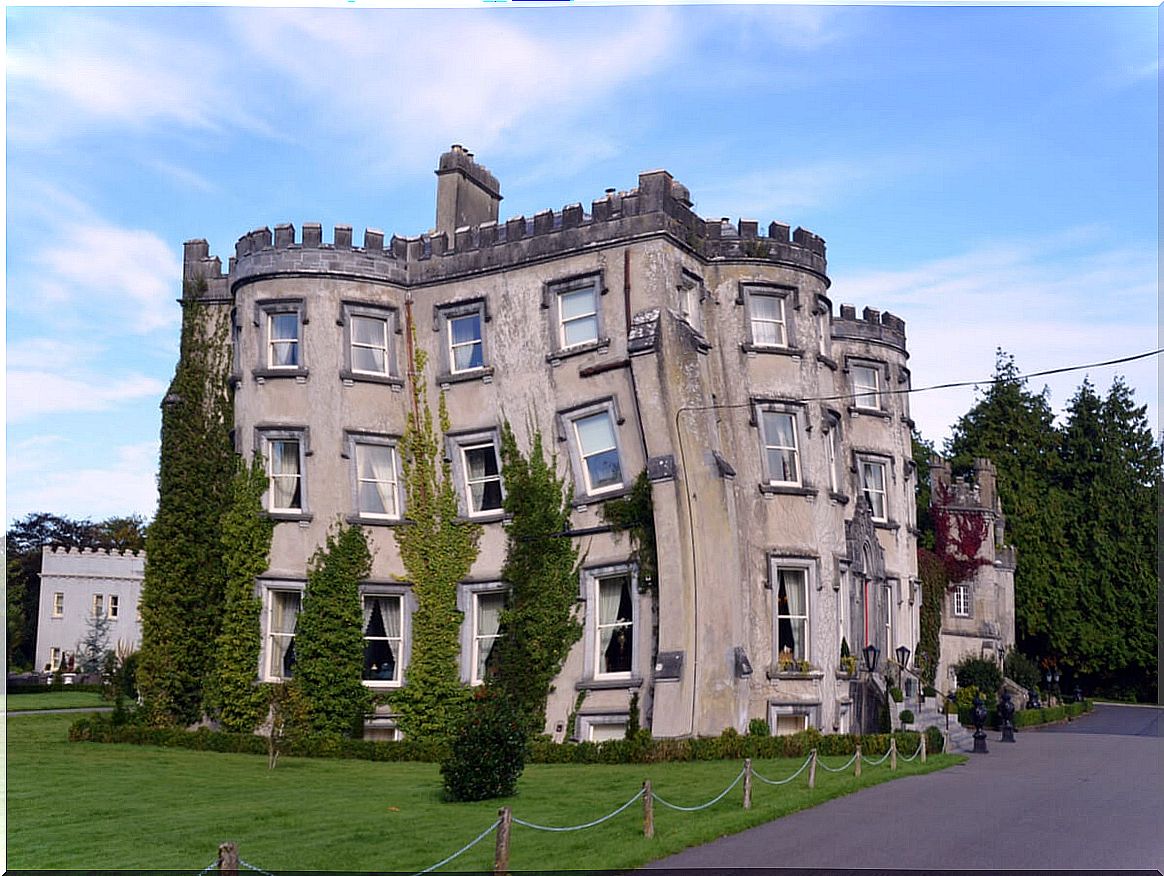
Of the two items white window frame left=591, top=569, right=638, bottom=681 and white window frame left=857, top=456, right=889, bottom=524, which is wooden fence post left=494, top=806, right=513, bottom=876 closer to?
white window frame left=591, top=569, right=638, bottom=681

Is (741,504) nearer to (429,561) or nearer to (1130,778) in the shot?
(429,561)

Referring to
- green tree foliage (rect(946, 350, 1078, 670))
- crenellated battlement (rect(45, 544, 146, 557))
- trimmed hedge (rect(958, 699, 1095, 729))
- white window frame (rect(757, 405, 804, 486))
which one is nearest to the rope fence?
white window frame (rect(757, 405, 804, 486))

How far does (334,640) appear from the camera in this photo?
2931 centimetres

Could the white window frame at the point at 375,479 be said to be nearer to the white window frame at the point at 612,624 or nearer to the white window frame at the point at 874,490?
the white window frame at the point at 612,624

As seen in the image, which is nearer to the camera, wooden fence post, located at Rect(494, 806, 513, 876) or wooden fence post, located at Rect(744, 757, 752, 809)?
wooden fence post, located at Rect(494, 806, 513, 876)

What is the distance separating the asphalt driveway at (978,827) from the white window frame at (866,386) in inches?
626

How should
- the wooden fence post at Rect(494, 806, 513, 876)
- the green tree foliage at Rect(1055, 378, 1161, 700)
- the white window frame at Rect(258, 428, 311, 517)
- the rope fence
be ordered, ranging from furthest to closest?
the green tree foliage at Rect(1055, 378, 1161, 700) < the white window frame at Rect(258, 428, 311, 517) < the wooden fence post at Rect(494, 806, 513, 876) < the rope fence

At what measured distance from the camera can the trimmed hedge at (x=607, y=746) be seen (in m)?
25.0

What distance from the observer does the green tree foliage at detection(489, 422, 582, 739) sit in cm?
2870

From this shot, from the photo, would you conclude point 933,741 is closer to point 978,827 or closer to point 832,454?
point 832,454

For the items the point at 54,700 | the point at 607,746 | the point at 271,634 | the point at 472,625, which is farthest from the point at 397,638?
the point at 54,700

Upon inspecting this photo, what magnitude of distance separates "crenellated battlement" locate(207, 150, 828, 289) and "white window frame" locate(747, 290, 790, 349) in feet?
2.94

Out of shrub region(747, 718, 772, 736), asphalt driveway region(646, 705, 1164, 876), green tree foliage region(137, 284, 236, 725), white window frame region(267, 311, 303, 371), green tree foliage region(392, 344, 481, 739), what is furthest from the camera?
white window frame region(267, 311, 303, 371)

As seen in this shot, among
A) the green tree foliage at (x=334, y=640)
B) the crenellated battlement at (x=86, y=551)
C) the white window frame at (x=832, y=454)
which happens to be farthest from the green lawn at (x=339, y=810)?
the crenellated battlement at (x=86, y=551)
